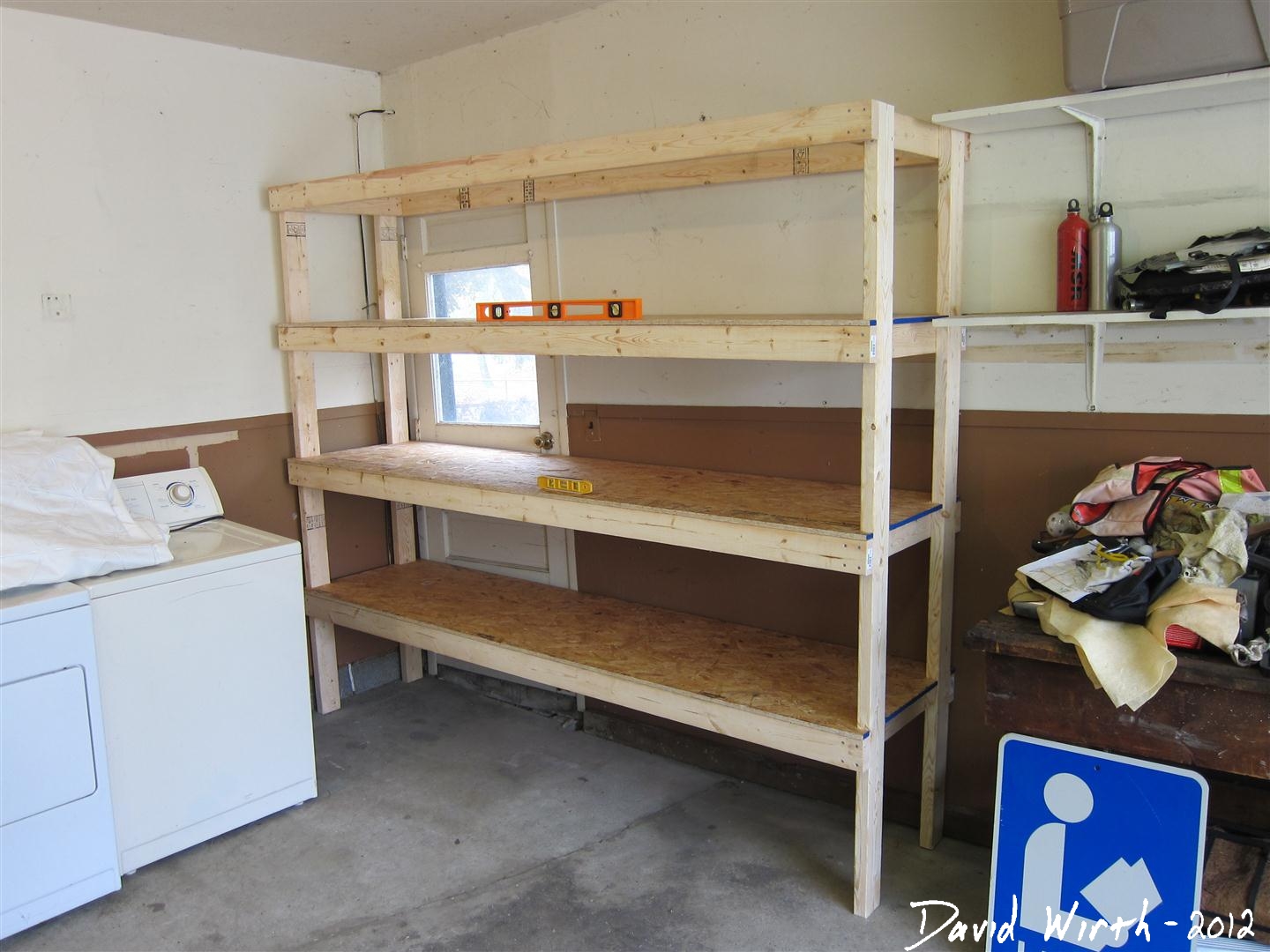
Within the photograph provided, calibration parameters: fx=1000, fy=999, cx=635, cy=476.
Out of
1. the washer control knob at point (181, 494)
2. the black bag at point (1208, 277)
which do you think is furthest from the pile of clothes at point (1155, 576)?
the washer control knob at point (181, 494)

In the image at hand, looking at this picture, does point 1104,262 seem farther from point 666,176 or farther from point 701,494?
point 666,176

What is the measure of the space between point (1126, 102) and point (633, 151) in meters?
1.17

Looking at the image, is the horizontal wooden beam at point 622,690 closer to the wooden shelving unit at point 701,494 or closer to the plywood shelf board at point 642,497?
the wooden shelving unit at point 701,494

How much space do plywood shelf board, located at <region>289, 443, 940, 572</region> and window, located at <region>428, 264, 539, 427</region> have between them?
19cm

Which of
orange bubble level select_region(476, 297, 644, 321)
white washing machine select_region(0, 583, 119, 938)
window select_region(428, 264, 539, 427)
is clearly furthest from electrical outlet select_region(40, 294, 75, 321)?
orange bubble level select_region(476, 297, 644, 321)

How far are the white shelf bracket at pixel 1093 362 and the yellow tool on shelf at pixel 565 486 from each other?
1.38 meters

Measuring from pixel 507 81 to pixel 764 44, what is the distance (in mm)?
1096

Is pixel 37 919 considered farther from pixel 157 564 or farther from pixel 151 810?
pixel 157 564

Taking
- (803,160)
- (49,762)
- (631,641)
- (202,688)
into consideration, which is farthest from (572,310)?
(49,762)

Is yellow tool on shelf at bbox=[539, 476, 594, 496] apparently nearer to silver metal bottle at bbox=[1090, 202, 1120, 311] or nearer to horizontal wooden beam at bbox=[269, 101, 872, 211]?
horizontal wooden beam at bbox=[269, 101, 872, 211]

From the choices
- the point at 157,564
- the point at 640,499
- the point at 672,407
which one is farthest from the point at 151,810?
the point at 672,407

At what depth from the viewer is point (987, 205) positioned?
8.86ft

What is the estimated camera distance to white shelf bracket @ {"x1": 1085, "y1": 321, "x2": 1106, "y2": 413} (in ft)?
8.38

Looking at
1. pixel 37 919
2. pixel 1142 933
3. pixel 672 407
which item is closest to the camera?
pixel 1142 933
